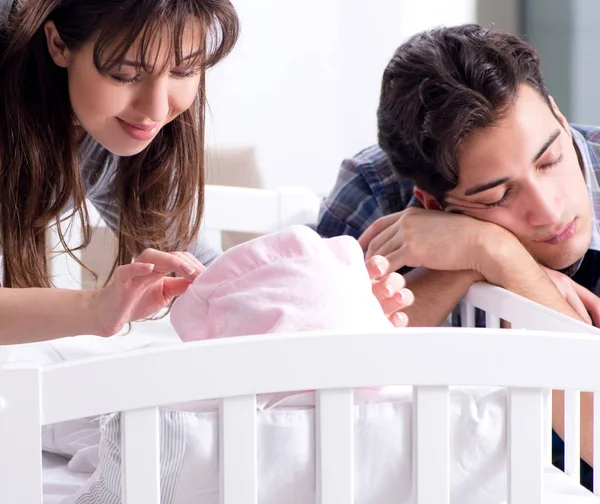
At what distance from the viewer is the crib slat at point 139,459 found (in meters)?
0.66

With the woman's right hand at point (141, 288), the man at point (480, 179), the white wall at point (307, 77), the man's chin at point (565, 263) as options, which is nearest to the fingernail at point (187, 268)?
the woman's right hand at point (141, 288)

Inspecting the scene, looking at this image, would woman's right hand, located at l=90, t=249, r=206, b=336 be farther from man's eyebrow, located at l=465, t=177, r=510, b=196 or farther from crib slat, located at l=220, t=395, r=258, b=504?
man's eyebrow, located at l=465, t=177, r=510, b=196

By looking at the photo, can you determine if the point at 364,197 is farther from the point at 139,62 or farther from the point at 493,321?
the point at 139,62

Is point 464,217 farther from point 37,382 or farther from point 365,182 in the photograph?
point 37,382

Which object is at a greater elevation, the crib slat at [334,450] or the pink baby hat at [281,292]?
the pink baby hat at [281,292]

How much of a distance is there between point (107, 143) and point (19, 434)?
56 centimetres

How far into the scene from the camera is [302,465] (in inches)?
28.2

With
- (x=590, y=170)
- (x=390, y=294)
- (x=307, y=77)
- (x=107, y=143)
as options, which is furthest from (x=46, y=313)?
(x=307, y=77)

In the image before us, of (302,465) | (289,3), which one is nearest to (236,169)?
(289,3)

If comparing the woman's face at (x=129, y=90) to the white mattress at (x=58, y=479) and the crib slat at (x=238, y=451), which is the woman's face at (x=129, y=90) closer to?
the white mattress at (x=58, y=479)

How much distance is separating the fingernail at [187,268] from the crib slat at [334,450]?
278 millimetres

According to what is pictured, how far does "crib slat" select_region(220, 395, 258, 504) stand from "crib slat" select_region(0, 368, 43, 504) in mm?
134

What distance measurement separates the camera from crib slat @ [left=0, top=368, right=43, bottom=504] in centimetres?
64

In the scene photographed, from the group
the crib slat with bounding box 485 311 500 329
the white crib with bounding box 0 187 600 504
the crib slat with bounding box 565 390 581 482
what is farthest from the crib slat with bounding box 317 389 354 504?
the crib slat with bounding box 485 311 500 329
